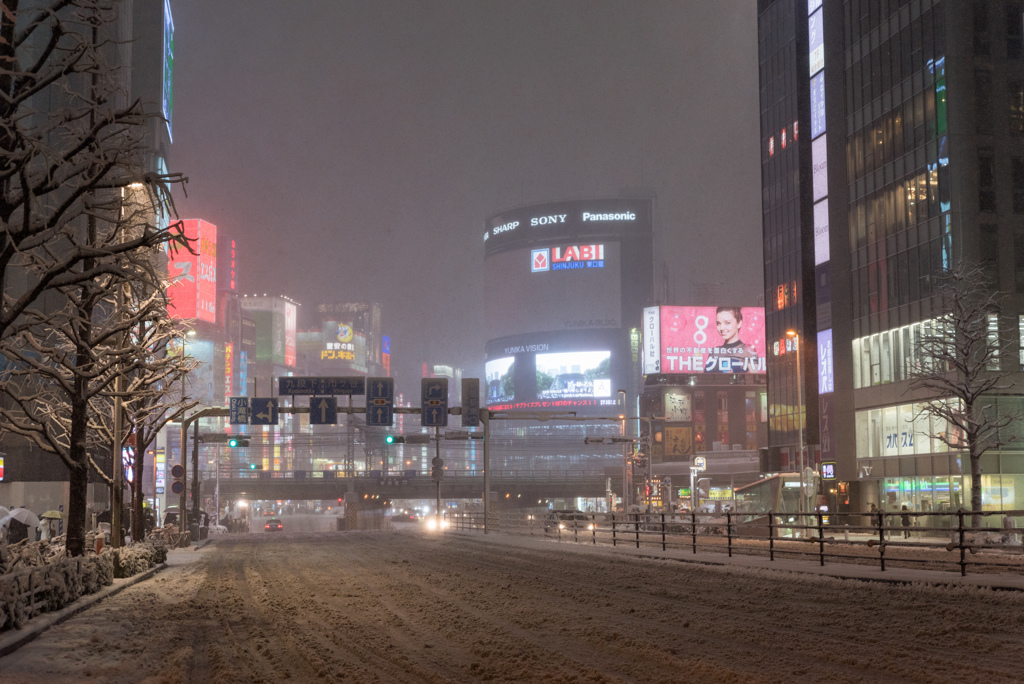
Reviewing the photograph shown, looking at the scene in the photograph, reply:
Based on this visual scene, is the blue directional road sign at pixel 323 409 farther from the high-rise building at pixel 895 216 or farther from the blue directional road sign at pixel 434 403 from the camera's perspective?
the high-rise building at pixel 895 216

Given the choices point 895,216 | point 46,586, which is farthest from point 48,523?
point 895,216

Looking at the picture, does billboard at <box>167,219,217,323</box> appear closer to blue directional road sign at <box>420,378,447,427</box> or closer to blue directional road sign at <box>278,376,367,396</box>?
blue directional road sign at <box>278,376,367,396</box>

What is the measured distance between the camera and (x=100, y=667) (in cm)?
→ 1262

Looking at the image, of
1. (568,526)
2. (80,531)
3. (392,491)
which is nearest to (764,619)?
(80,531)

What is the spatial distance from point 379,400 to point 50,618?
A: 36.8m

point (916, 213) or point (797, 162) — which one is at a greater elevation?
point (797, 162)

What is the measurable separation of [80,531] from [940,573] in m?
20.9

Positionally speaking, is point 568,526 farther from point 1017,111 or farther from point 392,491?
point 392,491

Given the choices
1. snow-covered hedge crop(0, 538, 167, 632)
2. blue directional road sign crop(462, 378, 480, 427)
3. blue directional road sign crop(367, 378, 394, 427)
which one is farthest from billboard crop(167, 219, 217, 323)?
snow-covered hedge crop(0, 538, 167, 632)

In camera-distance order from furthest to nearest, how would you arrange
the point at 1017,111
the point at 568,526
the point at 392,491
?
→ the point at 392,491 < the point at 1017,111 < the point at 568,526

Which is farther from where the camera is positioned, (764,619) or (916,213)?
(916,213)

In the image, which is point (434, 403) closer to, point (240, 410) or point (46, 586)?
point (240, 410)

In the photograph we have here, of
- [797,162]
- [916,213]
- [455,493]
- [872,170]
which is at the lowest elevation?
[455,493]

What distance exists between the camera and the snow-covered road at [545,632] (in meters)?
11.5
